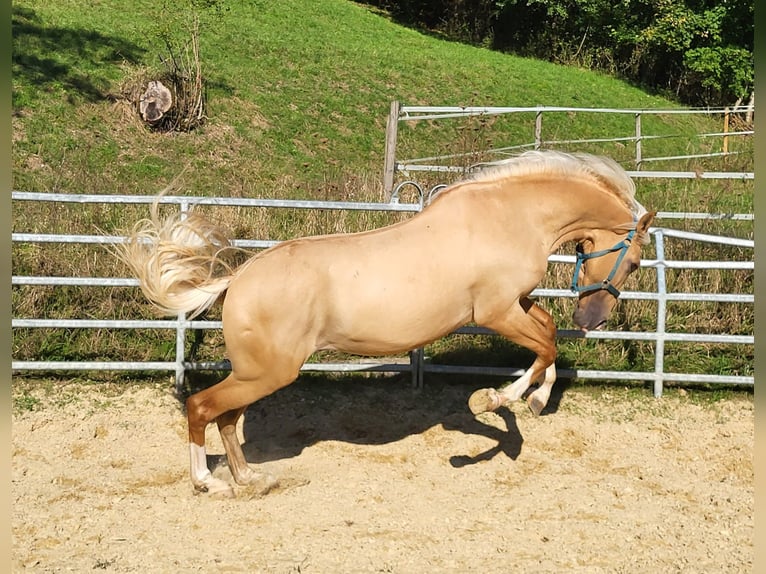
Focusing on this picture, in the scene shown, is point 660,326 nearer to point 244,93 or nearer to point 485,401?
point 485,401

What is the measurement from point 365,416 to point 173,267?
219 cm

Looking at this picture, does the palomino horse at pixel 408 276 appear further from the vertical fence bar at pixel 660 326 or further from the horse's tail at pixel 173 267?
the vertical fence bar at pixel 660 326

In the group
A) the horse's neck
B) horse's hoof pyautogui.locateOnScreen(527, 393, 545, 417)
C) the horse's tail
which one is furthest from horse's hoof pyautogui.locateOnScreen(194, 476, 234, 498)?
the horse's neck

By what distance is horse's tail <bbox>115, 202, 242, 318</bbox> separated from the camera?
4.89m

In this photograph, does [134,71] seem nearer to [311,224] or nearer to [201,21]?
[201,21]

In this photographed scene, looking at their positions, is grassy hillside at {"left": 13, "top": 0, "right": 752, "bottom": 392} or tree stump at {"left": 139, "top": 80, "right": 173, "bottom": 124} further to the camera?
tree stump at {"left": 139, "top": 80, "right": 173, "bottom": 124}

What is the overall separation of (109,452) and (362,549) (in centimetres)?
234

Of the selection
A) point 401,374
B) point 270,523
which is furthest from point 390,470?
point 401,374

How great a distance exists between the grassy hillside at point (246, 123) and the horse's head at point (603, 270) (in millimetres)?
2028

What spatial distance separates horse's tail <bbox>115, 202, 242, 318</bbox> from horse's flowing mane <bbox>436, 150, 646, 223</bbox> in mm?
1806

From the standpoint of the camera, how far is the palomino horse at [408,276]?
469 cm

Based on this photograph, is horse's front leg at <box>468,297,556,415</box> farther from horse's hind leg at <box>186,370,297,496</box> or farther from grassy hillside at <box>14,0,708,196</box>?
grassy hillside at <box>14,0,708,196</box>

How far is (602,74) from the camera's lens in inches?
1163

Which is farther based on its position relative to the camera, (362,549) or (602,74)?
(602,74)
